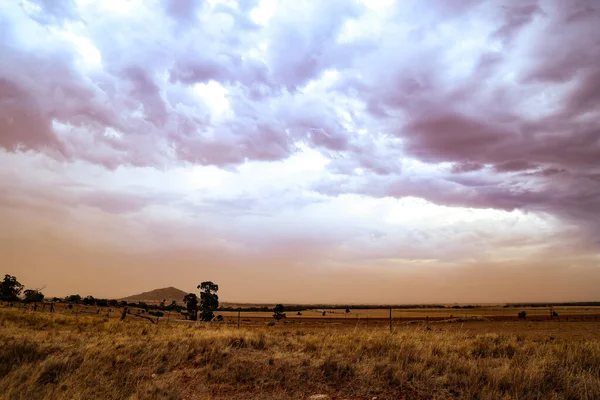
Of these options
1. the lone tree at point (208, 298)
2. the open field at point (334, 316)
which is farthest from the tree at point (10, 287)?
the lone tree at point (208, 298)

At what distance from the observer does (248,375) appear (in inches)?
395

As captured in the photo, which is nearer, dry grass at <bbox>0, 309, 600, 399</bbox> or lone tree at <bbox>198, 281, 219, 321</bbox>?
dry grass at <bbox>0, 309, 600, 399</bbox>

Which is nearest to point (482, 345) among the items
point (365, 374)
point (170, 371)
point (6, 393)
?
point (365, 374)

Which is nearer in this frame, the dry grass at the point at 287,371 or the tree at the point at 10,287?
the dry grass at the point at 287,371

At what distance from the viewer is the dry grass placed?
28.8 ft

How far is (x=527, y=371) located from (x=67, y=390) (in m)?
11.1

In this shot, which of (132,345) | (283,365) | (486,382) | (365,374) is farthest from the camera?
(132,345)

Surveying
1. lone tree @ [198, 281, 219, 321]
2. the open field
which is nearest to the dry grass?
the open field

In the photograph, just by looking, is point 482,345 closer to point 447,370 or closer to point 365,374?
point 447,370

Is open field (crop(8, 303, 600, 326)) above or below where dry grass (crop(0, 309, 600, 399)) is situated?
below

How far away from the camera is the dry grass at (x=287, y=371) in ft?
28.8

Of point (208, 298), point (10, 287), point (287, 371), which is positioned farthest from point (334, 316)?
point (287, 371)

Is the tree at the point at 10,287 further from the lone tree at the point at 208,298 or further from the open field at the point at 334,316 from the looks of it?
the lone tree at the point at 208,298

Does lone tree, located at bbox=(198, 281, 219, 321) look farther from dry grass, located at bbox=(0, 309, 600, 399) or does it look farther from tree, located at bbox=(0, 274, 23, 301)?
dry grass, located at bbox=(0, 309, 600, 399)
